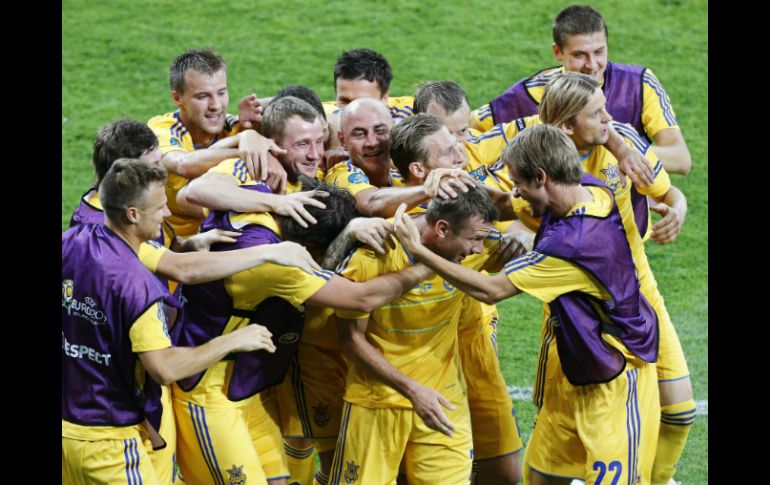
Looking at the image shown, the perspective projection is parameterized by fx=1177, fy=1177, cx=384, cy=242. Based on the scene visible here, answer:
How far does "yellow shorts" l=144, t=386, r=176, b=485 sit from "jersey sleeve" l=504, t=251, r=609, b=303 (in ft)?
5.79

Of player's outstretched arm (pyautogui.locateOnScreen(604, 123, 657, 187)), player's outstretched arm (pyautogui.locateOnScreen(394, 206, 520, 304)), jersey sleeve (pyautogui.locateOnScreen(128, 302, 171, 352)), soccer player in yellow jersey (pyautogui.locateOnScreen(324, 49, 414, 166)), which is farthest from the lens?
soccer player in yellow jersey (pyautogui.locateOnScreen(324, 49, 414, 166))

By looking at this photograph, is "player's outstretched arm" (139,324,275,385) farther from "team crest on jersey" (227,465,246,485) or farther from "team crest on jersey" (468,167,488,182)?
"team crest on jersey" (468,167,488,182)

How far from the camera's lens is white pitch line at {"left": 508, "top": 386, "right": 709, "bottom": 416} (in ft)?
28.5

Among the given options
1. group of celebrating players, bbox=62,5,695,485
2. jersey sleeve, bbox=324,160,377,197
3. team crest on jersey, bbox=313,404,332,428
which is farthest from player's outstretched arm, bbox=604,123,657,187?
team crest on jersey, bbox=313,404,332,428

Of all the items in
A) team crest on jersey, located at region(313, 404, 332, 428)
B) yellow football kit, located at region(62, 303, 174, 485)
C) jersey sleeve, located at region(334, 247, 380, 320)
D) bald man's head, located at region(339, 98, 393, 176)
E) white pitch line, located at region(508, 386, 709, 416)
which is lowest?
white pitch line, located at region(508, 386, 709, 416)

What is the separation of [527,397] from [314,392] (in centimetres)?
291

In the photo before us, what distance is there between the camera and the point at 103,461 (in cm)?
529

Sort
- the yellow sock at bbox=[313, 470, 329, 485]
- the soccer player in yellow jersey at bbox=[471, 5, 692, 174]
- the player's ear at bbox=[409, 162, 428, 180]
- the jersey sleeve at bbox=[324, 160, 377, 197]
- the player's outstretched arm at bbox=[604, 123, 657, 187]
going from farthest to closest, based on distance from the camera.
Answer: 1. the soccer player in yellow jersey at bbox=[471, 5, 692, 174]
2. the yellow sock at bbox=[313, 470, 329, 485]
3. the player's outstretched arm at bbox=[604, 123, 657, 187]
4. the jersey sleeve at bbox=[324, 160, 377, 197]
5. the player's ear at bbox=[409, 162, 428, 180]

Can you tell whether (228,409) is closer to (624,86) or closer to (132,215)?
(132,215)

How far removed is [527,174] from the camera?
5.59 m

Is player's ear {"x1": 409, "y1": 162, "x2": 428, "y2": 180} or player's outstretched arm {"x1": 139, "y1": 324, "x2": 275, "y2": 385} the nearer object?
player's outstretched arm {"x1": 139, "y1": 324, "x2": 275, "y2": 385}

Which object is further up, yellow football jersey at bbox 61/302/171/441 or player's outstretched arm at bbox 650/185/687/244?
player's outstretched arm at bbox 650/185/687/244

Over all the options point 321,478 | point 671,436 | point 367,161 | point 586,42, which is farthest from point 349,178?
point 671,436

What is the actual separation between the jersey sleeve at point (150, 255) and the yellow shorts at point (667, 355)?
2923 millimetres
